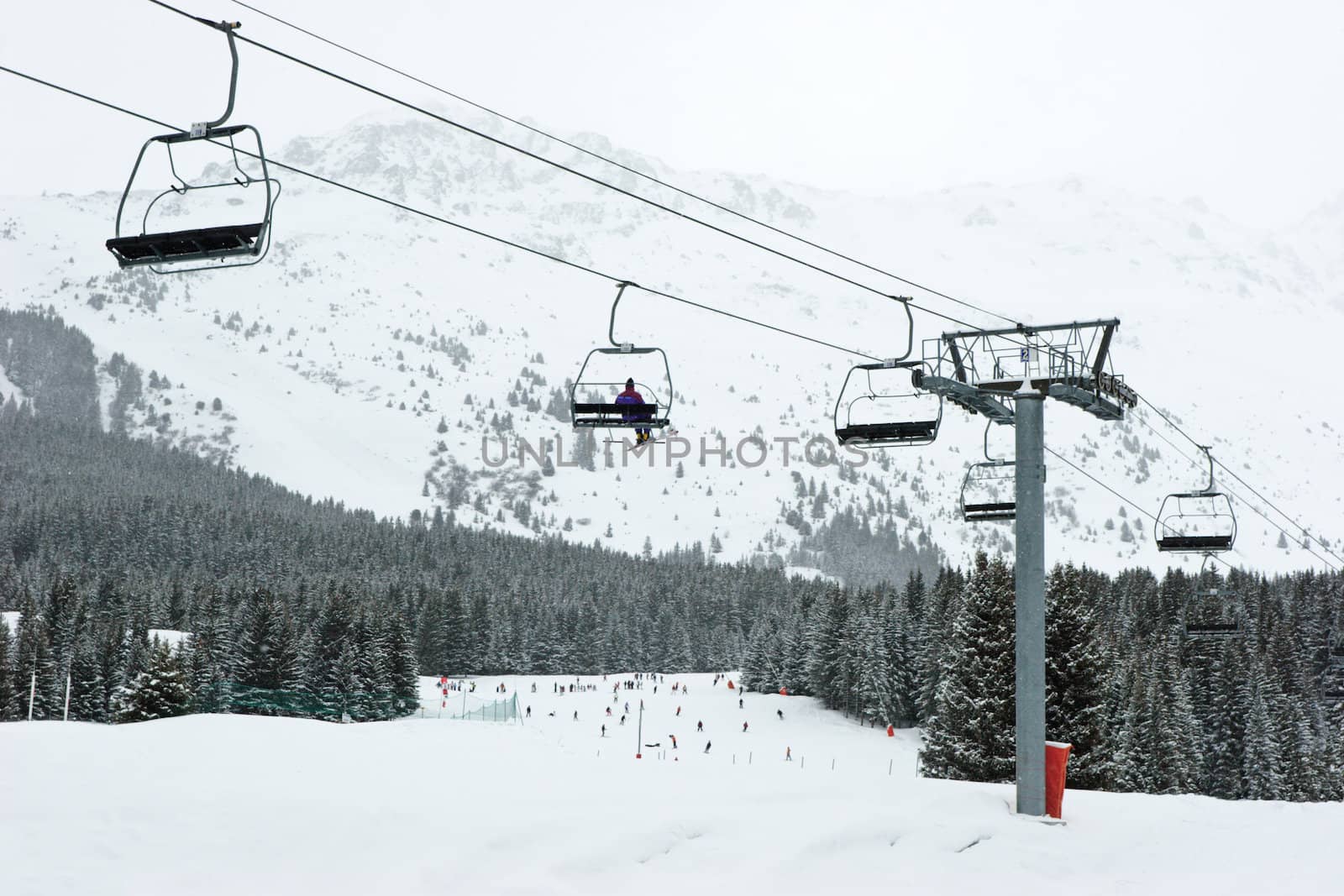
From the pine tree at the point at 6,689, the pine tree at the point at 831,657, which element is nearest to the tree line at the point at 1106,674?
the pine tree at the point at 831,657

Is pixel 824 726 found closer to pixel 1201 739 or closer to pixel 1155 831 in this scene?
pixel 1201 739

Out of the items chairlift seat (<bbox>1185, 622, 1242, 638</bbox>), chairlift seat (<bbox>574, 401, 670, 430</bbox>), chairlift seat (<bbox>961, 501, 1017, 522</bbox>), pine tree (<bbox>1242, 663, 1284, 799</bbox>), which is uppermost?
chairlift seat (<bbox>574, 401, 670, 430</bbox>)

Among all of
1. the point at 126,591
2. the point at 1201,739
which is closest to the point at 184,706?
the point at 1201,739

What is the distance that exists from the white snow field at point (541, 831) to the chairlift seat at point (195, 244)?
606cm

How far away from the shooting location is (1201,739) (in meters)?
68.2

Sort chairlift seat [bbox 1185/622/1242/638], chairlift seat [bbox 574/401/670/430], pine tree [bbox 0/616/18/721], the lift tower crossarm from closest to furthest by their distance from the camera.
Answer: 1. chairlift seat [bbox 574/401/670/430]
2. the lift tower crossarm
3. chairlift seat [bbox 1185/622/1242/638]
4. pine tree [bbox 0/616/18/721]

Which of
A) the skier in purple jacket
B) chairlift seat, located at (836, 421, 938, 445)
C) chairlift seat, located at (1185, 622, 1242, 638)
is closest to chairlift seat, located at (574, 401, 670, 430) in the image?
the skier in purple jacket

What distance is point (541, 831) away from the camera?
14.1 meters

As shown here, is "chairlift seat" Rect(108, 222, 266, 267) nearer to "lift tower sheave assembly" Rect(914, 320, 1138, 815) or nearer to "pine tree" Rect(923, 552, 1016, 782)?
"lift tower sheave assembly" Rect(914, 320, 1138, 815)

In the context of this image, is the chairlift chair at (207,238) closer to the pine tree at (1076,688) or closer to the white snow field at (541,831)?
the white snow field at (541,831)

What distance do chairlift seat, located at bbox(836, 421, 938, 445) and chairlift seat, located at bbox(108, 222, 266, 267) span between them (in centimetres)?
906

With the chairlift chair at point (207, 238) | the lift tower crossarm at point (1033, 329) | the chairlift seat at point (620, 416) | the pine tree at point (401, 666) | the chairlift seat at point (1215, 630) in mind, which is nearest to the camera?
the chairlift chair at point (207, 238)

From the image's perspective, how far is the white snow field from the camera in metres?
12.5

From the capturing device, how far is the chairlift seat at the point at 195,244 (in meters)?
9.71
